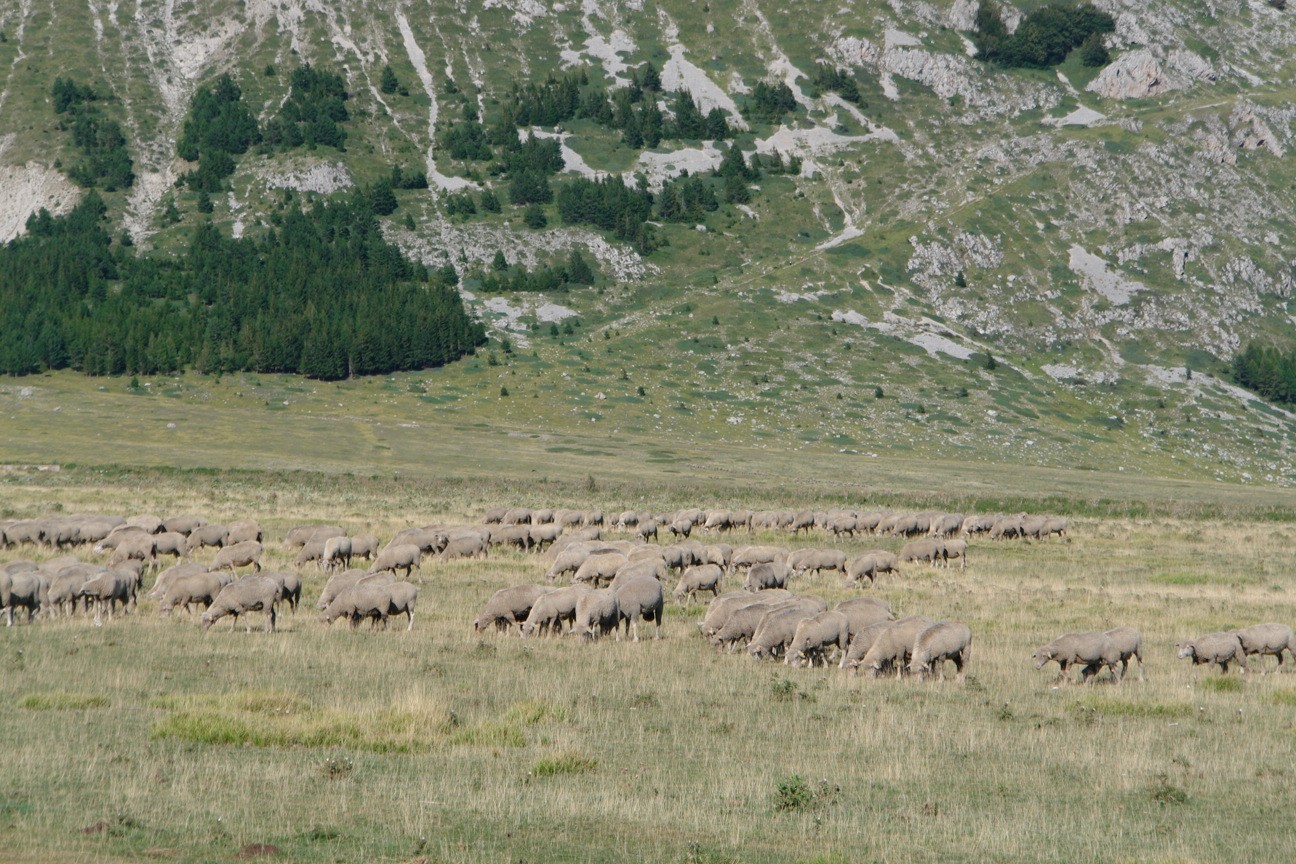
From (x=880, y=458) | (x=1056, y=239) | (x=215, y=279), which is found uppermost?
(x=1056, y=239)

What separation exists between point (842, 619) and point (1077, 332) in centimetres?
16603

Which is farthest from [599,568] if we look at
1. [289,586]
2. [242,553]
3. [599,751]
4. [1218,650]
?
[599,751]

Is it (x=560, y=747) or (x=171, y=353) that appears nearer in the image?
(x=560, y=747)

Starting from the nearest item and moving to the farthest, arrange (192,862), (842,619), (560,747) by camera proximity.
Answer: (192,862)
(560,747)
(842,619)

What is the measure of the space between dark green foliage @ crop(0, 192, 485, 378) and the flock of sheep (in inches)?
4341

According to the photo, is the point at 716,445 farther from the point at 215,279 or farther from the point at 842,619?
the point at 842,619

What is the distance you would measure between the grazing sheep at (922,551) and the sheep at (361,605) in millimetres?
23734

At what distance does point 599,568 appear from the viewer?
34562mm

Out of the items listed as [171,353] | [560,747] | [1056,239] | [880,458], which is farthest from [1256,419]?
[560,747]

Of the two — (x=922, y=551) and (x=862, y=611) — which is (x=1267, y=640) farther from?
(x=922, y=551)

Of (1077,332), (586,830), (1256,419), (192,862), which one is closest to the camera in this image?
(192,862)

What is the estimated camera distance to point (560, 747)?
1708 centimetres

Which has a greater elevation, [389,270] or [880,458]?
[389,270]

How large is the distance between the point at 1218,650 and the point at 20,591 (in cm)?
2583
